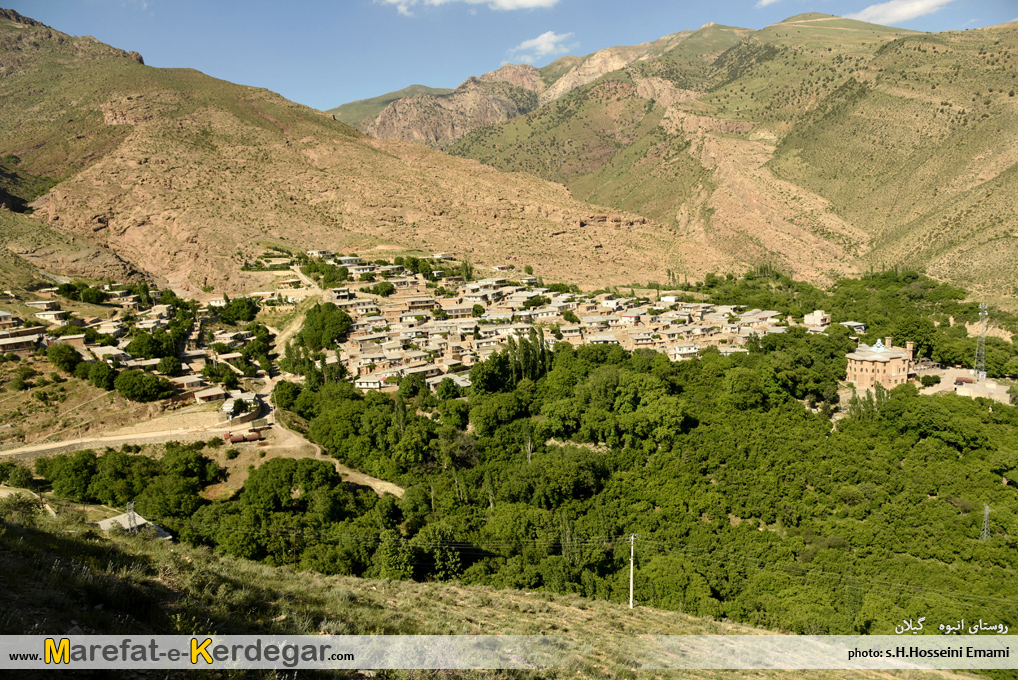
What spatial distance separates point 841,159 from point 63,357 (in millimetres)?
95017

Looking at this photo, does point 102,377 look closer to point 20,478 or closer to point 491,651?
point 20,478

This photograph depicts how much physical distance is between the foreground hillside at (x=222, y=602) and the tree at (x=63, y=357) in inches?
965

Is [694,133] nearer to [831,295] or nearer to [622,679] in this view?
[831,295]

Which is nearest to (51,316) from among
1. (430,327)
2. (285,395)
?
(285,395)

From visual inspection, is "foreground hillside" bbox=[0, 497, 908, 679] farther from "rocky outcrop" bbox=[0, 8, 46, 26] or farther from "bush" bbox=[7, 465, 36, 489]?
"rocky outcrop" bbox=[0, 8, 46, 26]

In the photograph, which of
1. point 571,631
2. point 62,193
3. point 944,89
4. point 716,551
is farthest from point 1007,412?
point 62,193

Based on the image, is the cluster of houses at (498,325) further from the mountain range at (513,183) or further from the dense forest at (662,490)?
the mountain range at (513,183)

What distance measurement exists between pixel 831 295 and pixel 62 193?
8415 cm

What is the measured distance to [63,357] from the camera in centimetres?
3369

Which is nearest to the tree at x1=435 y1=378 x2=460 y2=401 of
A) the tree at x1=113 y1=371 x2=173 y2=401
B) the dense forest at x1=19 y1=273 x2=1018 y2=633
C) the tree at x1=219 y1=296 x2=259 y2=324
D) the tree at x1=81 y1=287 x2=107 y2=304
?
the dense forest at x1=19 y1=273 x2=1018 y2=633

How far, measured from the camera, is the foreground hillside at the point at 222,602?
26.2 feet

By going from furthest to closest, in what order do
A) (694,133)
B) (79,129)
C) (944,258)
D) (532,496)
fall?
(694,133) < (79,129) < (944,258) < (532,496)

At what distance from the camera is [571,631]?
13922 millimetres

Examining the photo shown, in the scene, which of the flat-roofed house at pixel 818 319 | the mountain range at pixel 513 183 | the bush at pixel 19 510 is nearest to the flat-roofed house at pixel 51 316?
the mountain range at pixel 513 183
